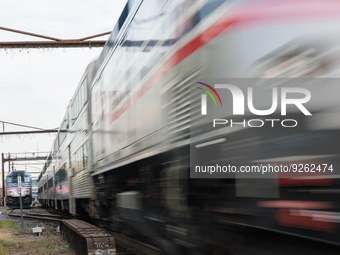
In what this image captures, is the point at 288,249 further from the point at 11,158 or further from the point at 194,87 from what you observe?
the point at 11,158

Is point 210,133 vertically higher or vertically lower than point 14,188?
higher

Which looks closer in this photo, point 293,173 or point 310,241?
point 310,241

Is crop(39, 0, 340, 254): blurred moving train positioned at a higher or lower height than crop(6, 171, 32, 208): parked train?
higher

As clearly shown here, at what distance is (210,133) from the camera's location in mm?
3646

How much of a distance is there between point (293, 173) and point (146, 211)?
335 centimetres

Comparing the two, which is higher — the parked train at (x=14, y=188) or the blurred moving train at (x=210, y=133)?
the blurred moving train at (x=210, y=133)

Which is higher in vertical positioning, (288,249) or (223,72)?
(223,72)

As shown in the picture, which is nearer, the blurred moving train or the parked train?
the blurred moving train

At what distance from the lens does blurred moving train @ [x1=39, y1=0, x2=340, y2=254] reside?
8.35ft

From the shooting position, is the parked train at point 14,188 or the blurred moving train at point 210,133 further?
the parked train at point 14,188

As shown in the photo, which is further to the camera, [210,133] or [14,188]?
[14,188]

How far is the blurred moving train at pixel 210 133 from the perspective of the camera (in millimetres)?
2545

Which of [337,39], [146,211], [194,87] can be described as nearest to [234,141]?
[194,87]

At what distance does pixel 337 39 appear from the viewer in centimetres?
245
